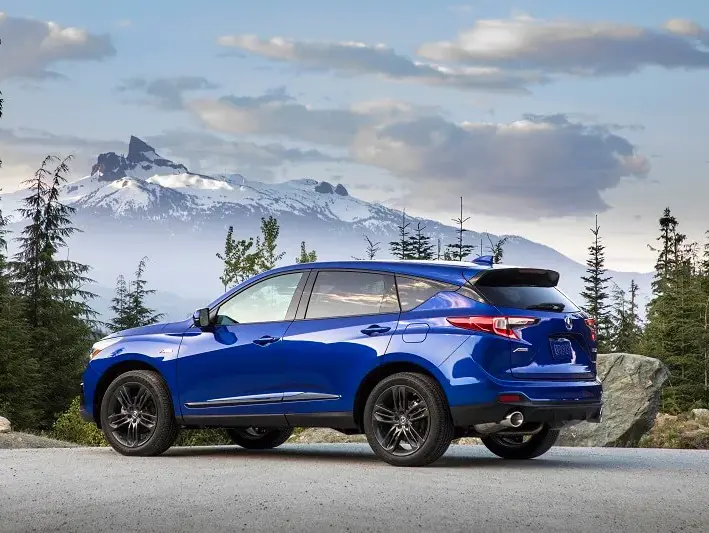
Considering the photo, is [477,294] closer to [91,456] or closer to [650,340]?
[91,456]

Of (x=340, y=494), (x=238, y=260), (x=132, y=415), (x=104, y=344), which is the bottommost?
(x=340, y=494)

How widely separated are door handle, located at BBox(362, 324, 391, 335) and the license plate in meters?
1.50

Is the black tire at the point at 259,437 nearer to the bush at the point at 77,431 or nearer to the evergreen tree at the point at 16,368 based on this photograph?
the bush at the point at 77,431

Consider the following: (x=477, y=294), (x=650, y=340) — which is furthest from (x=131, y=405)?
(x=650, y=340)

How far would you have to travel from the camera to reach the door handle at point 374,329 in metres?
10.6

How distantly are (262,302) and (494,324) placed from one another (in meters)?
2.52

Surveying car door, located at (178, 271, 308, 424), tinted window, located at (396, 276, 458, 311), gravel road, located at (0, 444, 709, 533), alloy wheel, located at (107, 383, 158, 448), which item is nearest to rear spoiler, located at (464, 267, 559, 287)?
tinted window, located at (396, 276, 458, 311)

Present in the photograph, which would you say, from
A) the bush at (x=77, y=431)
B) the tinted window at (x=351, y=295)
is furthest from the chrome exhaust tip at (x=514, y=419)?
the bush at (x=77, y=431)

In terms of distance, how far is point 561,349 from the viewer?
34.8 feet

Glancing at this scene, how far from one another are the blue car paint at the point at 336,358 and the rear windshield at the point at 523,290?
0.46ft

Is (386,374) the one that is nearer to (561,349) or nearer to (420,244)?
(561,349)

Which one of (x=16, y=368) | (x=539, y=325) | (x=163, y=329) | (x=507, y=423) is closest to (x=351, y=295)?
(x=539, y=325)

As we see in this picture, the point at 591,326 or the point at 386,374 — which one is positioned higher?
the point at 591,326

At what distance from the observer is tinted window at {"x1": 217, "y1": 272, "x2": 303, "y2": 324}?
11430 millimetres
